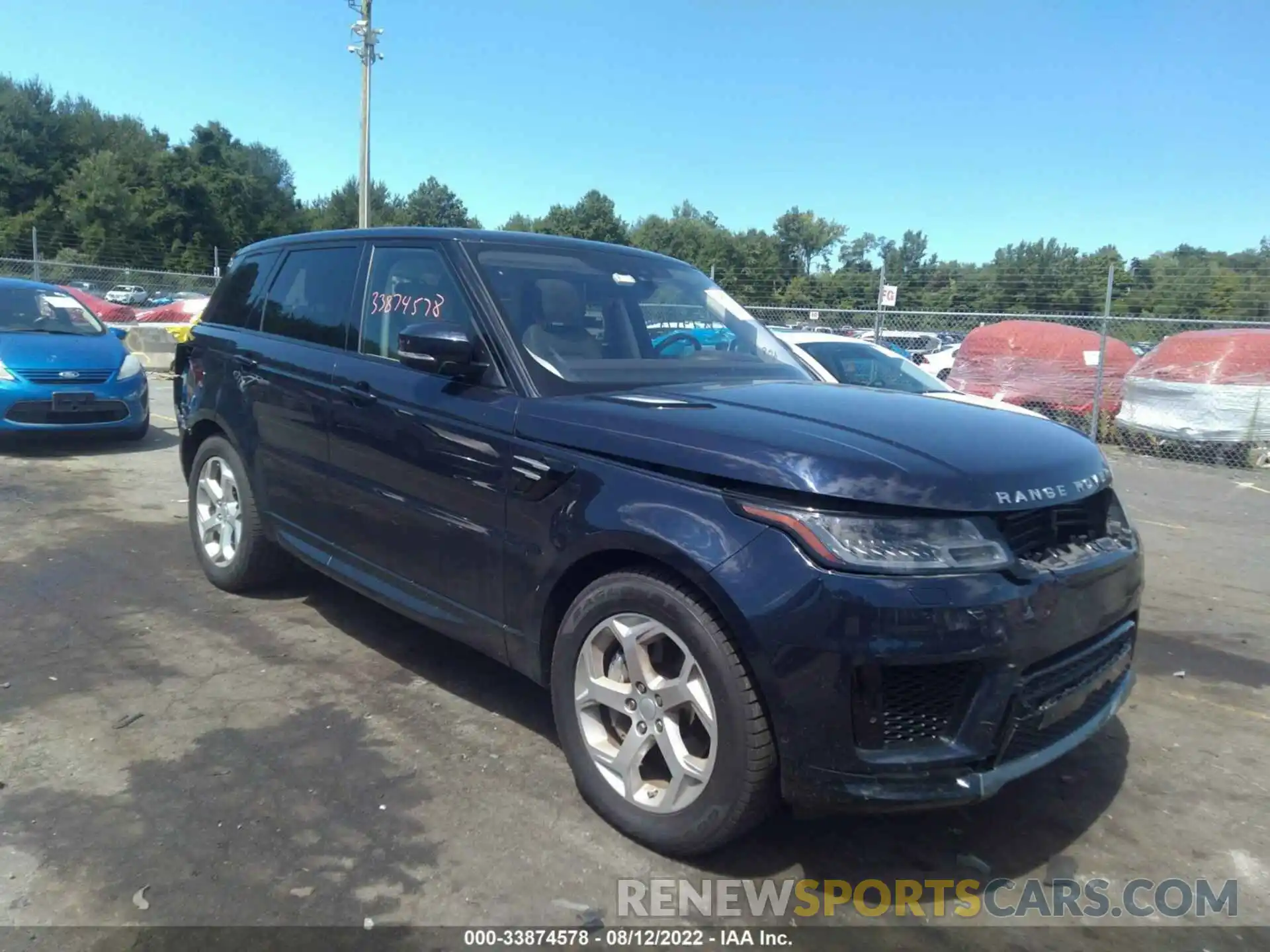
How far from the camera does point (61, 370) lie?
28.6 feet

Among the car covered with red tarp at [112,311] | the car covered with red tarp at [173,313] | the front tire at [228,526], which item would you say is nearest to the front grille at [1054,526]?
the front tire at [228,526]

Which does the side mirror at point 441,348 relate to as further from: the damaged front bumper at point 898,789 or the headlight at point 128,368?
the headlight at point 128,368

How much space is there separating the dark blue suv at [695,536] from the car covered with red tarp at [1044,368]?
35.4ft

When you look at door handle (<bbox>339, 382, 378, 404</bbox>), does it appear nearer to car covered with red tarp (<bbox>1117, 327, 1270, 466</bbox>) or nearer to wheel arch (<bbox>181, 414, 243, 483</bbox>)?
wheel arch (<bbox>181, 414, 243, 483</bbox>)

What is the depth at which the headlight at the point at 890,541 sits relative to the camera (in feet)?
7.79

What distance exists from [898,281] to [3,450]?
24.7 m

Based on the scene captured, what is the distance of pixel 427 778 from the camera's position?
10.6 ft

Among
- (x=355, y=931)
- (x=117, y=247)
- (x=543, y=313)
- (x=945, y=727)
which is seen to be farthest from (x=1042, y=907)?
(x=117, y=247)

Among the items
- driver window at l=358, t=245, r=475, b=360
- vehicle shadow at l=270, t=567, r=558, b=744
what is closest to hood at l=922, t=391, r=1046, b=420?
driver window at l=358, t=245, r=475, b=360

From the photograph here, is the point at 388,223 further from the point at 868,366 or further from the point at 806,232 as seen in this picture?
the point at 868,366

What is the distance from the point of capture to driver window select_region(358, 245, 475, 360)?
3.60 m

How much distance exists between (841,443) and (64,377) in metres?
8.62

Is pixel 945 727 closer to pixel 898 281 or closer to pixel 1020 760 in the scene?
pixel 1020 760

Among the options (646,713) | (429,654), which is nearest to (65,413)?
(429,654)
